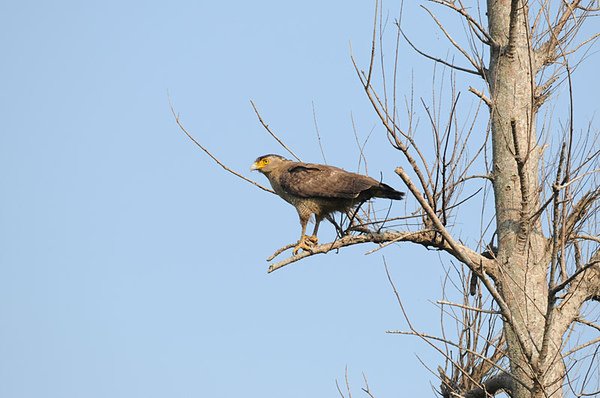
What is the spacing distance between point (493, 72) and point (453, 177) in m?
1.03

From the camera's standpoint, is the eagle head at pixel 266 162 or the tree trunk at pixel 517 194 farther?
the eagle head at pixel 266 162

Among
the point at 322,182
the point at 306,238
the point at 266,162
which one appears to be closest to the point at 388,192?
the point at 322,182

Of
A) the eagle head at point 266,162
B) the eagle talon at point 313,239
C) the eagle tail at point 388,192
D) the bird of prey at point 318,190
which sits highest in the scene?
the eagle head at point 266,162

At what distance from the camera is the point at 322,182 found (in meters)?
6.90

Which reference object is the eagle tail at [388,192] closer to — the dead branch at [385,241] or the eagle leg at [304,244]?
the dead branch at [385,241]

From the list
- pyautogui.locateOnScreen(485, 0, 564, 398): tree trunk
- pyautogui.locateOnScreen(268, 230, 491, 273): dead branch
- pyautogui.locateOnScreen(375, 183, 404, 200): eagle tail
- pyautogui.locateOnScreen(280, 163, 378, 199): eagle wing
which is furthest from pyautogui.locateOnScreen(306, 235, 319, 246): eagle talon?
pyautogui.locateOnScreen(485, 0, 564, 398): tree trunk

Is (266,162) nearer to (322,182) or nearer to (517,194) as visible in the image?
(322,182)

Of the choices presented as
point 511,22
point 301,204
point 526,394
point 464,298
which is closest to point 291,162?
point 301,204

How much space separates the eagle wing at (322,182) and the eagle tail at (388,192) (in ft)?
0.26

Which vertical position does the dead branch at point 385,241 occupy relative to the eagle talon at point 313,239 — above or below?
below

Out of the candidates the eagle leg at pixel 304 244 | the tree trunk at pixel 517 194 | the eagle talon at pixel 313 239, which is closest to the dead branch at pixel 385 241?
the tree trunk at pixel 517 194

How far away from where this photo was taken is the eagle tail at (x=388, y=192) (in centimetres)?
611

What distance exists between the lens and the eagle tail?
20.0 ft

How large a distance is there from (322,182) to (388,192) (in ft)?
2.93
